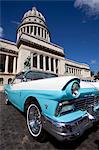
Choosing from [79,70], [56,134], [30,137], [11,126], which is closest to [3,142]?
[30,137]

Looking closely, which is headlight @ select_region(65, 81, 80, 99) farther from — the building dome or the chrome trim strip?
the building dome

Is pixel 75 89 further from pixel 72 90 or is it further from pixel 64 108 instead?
pixel 64 108

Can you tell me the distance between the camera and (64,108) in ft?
7.51

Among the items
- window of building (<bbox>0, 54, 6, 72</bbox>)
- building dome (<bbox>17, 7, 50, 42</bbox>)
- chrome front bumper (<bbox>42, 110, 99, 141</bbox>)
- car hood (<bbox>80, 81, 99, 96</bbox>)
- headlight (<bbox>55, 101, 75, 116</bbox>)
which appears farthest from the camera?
building dome (<bbox>17, 7, 50, 42</bbox>)

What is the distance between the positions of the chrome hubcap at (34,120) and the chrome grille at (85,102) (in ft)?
2.84

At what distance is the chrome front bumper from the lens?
80.9 inches

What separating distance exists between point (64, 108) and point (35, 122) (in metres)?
0.96

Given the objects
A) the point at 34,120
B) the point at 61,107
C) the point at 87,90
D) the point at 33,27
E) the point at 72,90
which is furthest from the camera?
the point at 33,27

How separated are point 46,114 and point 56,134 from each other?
1.30 ft

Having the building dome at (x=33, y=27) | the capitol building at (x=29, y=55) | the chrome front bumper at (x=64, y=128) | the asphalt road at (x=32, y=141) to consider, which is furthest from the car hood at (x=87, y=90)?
the building dome at (x=33, y=27)

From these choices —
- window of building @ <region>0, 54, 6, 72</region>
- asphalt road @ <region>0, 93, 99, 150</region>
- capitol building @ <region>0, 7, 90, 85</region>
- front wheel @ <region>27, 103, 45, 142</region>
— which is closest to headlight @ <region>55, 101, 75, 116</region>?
front wheel @ <region>27, 103, 45, 142</region>

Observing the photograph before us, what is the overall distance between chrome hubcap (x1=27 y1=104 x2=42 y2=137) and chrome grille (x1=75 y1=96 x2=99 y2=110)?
2.84 feet

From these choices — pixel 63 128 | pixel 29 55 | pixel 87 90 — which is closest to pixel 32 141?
pixel 63 128

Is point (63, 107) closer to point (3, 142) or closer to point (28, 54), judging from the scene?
point (3, 142)
